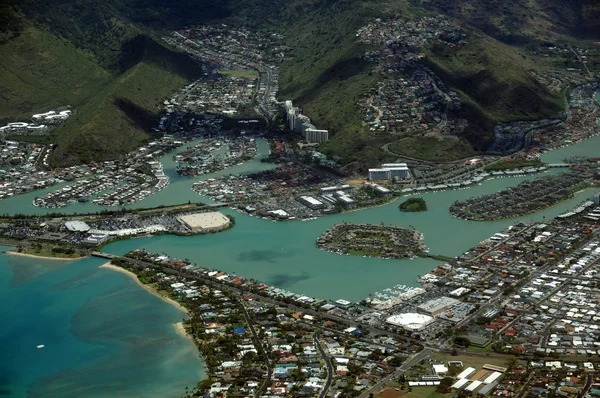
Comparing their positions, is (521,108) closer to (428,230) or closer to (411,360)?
(428,230)

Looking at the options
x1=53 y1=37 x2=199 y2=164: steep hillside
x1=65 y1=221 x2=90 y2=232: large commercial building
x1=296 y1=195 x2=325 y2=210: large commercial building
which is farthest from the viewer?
x1=53 y1=37 x2=199 y2=164: steep hillside

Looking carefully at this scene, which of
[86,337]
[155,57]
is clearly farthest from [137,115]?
[86,337]

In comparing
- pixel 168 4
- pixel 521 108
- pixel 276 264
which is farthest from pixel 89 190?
pixel 168 4

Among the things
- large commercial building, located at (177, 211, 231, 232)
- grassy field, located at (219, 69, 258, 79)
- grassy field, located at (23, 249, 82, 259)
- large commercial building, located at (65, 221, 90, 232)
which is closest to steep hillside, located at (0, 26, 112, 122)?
grassy field, located at (219, 69, 258, 79)

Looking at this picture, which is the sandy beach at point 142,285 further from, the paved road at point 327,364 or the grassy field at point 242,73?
the grassy field at point 242,73

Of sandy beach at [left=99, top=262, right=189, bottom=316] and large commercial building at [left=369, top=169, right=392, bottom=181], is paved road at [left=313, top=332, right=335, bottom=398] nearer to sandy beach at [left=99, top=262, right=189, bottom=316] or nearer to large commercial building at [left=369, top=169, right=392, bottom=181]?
sandy beach at [left=99, top=262, right=189, bottom=316]

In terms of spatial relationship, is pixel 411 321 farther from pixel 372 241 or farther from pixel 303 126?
pixel 303 126
